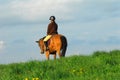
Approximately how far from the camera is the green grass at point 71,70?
10877 mm

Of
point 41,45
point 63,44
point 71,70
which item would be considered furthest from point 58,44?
point 71,70

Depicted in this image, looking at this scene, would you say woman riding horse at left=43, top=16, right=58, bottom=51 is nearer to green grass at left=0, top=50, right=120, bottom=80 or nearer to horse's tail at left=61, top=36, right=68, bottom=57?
horse's tail at left=61, top=36, right=68, bottom=57

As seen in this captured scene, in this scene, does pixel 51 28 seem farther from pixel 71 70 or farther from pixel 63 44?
pixel 71 70

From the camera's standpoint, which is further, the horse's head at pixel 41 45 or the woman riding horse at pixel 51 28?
the horse's head at pixel 41 45

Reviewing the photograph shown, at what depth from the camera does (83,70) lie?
12.2 metres

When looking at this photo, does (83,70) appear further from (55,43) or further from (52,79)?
(55,43)

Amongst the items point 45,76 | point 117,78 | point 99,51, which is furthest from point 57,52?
point 117,78

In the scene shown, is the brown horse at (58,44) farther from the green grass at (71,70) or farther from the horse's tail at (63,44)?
the green grass at (71,70)

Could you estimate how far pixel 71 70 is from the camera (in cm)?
1248

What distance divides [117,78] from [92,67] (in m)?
3.35

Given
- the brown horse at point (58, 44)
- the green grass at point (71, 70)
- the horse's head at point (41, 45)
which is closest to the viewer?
the green grass at point (71, 70)

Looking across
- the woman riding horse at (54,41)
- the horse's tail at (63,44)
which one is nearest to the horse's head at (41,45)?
the woman riding horse at (54,41)

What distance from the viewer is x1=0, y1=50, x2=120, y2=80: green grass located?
10877 mm

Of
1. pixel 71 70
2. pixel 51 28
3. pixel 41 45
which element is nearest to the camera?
pixel 71 70
